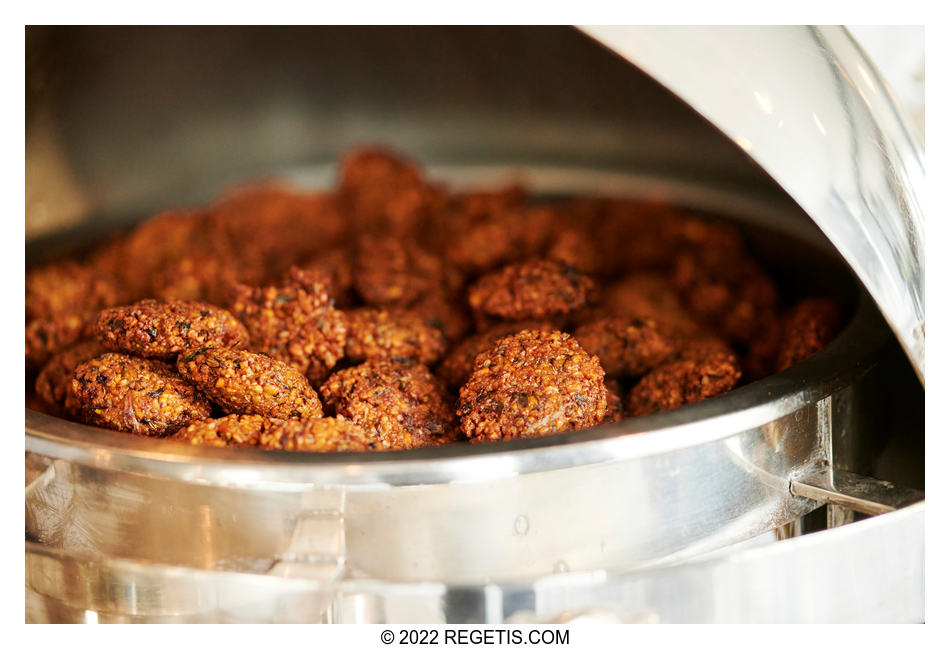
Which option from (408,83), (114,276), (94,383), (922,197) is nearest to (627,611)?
(922,197)

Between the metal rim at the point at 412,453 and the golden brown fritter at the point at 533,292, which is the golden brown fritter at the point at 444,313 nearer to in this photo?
the golden brown fritter at the point at 533,292

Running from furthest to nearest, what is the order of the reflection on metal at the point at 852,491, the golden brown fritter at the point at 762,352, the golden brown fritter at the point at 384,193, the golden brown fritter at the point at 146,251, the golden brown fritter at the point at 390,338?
the golden brown fritter at the point at 384,193, the golden brown fritter at the point at 146,251, the golden brown fritter at the point at 762,352, the golden brown fritter at the point at 390,338, the reflection on metal at the point at 852,491

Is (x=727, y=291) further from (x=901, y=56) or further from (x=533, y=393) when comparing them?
(x=533, y=393)

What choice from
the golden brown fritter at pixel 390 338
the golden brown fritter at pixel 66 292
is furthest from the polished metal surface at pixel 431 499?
the golden brown fritter at pixel 66 292

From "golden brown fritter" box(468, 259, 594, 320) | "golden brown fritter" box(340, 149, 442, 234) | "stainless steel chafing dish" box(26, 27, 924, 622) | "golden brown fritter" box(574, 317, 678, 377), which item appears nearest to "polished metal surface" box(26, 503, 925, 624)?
"stainless steel chafing dish" box(26, 27, 924, 622)

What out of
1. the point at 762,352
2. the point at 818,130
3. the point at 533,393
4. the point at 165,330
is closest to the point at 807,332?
the point at 762,352

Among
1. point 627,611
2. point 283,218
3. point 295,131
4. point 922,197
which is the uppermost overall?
point 295,131

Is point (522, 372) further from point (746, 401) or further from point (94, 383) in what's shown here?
point (94, 383)
